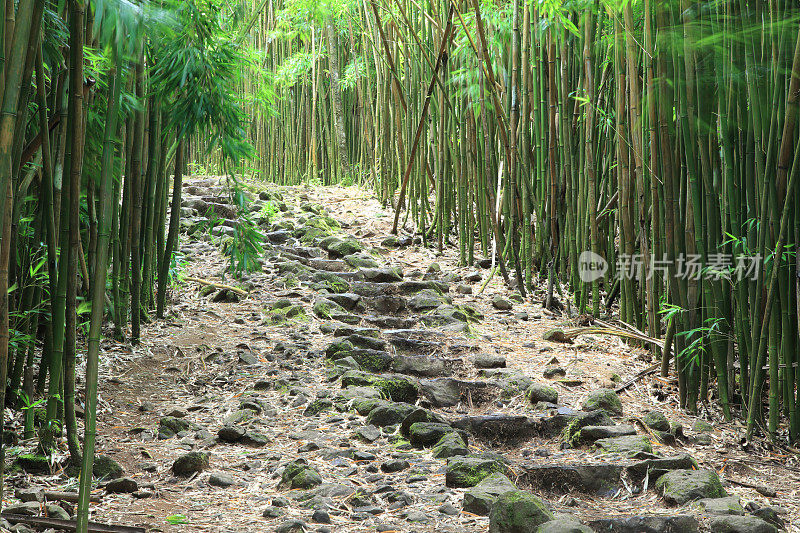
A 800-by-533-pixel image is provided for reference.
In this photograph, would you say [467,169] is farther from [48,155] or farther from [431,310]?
[48,155]

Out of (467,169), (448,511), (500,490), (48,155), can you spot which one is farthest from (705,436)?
(467,169)

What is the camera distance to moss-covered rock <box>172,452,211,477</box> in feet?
4.46

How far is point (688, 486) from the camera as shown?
1.27 metres

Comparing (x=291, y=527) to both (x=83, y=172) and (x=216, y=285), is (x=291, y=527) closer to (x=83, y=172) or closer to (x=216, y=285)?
(x=83, y=172)

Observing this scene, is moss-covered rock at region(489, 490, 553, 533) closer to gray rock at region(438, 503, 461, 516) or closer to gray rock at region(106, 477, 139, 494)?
gray rock at region(438, 503, 461, 516)

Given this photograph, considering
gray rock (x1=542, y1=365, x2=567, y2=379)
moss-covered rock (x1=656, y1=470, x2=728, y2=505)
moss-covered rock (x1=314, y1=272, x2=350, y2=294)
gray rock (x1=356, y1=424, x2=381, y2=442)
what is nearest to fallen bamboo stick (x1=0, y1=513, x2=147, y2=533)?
gray rock (x1=356, y1=424, x2=381, y2=442)

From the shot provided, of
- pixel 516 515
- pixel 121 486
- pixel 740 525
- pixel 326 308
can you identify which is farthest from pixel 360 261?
pixel 740 525

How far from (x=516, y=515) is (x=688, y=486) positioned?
426 mm

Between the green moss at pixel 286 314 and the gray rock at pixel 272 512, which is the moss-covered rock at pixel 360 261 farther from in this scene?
the gray rock at pixel 272 512

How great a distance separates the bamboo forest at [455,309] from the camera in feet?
3.89

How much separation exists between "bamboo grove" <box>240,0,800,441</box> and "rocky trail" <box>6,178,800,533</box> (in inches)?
8.7

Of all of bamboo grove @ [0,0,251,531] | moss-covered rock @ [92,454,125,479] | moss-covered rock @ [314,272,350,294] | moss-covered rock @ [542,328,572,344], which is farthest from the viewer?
moss-covered rock @ [314,272,350,294]

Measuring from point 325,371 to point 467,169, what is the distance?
63.6 inches

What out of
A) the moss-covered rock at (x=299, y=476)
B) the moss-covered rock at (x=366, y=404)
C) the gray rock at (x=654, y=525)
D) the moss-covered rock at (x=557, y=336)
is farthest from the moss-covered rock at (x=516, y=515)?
the moss-covered rock at (x=557, y=336)
